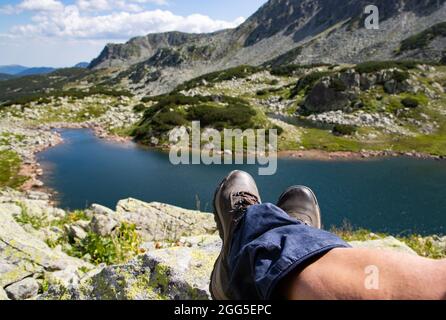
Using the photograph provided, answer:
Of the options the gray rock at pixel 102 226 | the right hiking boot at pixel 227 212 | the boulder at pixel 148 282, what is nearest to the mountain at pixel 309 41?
the gray rock at pixel 102 226

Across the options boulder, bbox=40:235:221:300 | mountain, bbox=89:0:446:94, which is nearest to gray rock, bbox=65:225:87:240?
boulder, bbox=40:235:221:300

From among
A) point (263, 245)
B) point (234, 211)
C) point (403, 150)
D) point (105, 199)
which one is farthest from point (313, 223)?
point (403, 150)

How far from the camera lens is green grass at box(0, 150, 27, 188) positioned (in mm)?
29864

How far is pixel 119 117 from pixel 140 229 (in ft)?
170

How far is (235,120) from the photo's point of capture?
4644cm

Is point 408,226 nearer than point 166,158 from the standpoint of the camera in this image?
Yes

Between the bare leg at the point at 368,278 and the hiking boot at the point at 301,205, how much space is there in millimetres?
2164

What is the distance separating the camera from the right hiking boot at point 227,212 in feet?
11.7

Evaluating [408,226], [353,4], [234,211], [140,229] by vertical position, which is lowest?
[408,226]

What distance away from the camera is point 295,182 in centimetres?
3111

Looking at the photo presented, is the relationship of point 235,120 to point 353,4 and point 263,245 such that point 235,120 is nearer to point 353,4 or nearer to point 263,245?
point 263,245

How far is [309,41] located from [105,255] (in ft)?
461

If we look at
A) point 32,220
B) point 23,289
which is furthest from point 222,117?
point 23,289

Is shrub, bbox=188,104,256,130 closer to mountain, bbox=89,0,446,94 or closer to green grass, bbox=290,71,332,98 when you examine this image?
green grass, bbox=290,71,332,98
